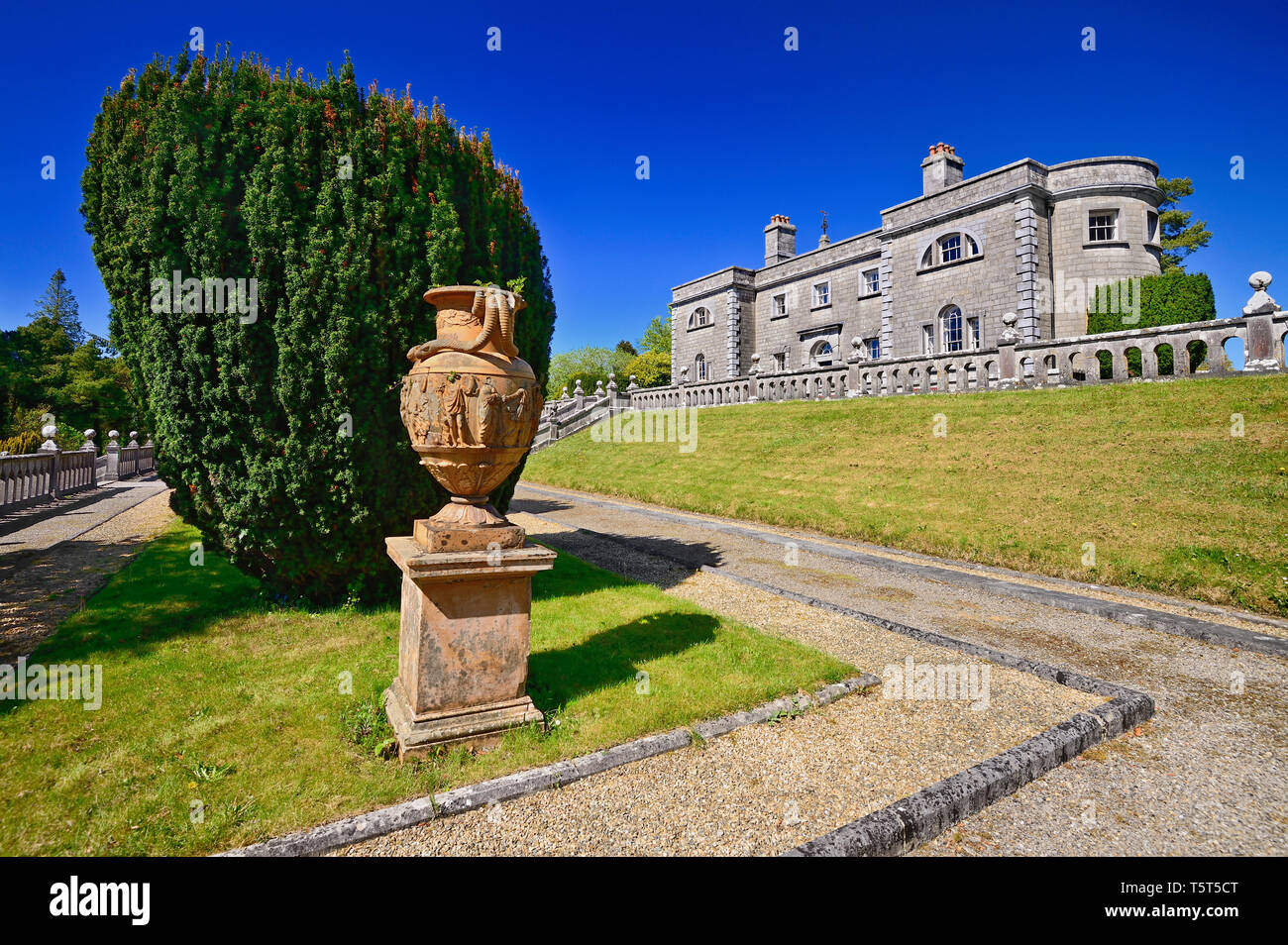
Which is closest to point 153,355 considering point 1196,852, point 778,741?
point 778,741

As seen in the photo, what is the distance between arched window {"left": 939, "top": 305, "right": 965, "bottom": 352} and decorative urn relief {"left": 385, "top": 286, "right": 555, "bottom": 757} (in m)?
25.3

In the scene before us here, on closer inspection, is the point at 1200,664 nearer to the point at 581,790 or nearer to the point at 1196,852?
the point at 1196,852

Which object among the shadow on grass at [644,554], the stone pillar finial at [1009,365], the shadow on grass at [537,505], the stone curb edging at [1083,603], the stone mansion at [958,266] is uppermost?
the stone mansion at [958,266]

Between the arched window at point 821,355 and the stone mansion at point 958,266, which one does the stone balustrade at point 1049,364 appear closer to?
the stone mansion at point 958,266

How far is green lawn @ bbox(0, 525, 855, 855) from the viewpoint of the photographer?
10.00ft

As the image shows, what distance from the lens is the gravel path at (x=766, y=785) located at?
2.94 m

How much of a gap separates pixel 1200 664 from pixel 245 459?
965 cm

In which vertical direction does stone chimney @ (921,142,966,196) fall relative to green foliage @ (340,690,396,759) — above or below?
above

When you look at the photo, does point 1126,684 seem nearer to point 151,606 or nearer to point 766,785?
Answer: point 766,785

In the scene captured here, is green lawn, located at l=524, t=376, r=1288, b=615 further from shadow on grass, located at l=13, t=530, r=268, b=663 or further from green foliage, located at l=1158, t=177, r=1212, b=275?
green foliage, located at l=1158, t=177, r=1212, b=275

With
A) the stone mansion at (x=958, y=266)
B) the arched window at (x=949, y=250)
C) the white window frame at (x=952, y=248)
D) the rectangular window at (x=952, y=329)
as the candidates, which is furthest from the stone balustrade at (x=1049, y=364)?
the white window frame at (x=952, y=248)

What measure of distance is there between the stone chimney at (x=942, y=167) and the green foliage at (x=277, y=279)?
87.7 ft

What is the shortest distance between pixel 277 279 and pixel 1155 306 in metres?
25.4

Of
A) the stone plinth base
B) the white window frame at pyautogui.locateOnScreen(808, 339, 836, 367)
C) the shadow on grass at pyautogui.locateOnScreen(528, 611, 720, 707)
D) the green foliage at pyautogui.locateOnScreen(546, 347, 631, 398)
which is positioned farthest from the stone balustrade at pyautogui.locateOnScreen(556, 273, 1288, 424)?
the green foliage at pyautogui.locateOnScreen(546, 347, 631, 398)
